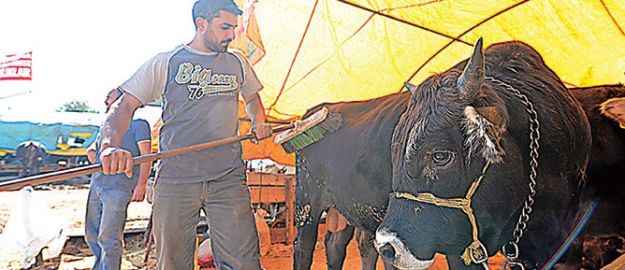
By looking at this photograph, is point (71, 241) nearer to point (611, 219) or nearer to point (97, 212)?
point (97, 212)

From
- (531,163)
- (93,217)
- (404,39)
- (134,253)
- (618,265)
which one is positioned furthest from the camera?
(134,253)

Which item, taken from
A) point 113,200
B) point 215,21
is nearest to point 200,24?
point 215,21

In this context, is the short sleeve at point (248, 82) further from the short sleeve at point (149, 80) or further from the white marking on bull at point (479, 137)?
the white marking on bull at point (479, 137)

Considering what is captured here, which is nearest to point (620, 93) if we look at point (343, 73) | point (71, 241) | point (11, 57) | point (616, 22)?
point (616, 22)

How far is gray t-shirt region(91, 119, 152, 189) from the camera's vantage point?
13.8 feet

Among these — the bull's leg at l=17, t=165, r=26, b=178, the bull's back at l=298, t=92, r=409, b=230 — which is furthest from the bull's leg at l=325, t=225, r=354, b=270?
the bull's leg at l=17, t=165, r=26, b=178

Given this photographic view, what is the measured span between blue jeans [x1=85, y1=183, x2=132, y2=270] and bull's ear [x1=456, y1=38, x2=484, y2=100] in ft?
11.1

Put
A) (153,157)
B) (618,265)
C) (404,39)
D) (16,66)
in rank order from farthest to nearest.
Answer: (16,66) < (404,39) < (153,157) < (618,265)

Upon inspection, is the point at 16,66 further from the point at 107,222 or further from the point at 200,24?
the point at 200,24

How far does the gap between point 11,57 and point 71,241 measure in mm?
4190

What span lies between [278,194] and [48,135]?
13.4 meters

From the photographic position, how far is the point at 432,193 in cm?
183

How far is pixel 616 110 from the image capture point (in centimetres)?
273

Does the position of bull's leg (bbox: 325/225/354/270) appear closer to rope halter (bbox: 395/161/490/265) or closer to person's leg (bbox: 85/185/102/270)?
person's leg (bbox: 85/185/102/270)
